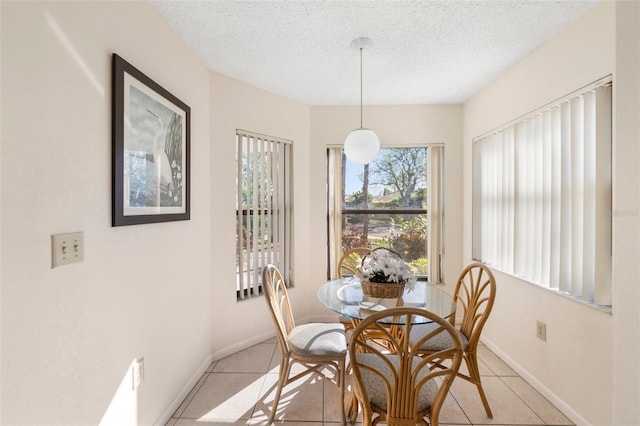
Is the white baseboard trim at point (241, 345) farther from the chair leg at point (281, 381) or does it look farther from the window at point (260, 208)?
the chair leg at point (281, 381)

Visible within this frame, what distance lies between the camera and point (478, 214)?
315cm

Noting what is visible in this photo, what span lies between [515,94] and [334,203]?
201 centimetres

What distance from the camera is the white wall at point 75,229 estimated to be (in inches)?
37.6

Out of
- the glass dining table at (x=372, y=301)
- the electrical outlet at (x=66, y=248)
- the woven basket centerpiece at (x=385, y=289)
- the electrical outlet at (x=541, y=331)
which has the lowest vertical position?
the electrical outlet at (x=541, y=331)

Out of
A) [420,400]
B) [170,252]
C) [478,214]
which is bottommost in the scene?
[420,400]

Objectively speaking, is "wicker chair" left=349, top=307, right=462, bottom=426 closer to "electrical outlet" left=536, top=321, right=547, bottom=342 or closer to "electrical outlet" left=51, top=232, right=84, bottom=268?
"electrical outlet" left=51, top=232, right=84, bottom=268

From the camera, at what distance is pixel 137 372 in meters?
1.60

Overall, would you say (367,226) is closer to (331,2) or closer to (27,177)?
(331,2)

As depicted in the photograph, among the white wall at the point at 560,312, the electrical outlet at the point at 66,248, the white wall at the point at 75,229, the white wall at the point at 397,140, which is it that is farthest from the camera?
the white wall at the point at 397,140

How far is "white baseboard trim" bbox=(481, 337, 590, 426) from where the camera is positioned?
1854 mm

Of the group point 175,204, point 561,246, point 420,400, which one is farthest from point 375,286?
point 175,204

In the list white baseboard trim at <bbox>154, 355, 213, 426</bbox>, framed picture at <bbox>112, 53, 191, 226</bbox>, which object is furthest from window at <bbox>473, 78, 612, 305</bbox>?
white baseboard trim at <bbox>154, 355, 213, 426</bbox>

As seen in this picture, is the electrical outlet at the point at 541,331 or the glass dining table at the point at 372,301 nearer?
the glass dining table at the point at 372,301

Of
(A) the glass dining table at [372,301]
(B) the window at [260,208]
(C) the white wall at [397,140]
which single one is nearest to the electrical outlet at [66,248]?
(A) the glass dining table at [372,301]
